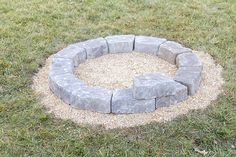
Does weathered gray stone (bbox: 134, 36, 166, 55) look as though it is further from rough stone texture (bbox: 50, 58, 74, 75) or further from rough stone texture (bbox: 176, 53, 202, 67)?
rough stone texture (bbox: 50, 58, 74, 75)

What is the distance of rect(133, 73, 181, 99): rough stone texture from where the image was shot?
3941 mm

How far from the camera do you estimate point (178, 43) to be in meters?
5.46

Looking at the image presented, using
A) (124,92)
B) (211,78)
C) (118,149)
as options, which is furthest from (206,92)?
(118,149)

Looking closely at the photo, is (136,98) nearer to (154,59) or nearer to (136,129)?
(136,129)

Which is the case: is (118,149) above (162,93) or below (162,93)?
below

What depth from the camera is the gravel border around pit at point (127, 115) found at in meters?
3.99

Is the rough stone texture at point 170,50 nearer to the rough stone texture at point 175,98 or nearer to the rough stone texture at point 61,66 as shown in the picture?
the rough stone texture at point 175,98

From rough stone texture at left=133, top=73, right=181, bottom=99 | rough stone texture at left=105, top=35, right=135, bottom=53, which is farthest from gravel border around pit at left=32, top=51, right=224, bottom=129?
rough stone texture at left=105, top=35, right=135, bottom=53

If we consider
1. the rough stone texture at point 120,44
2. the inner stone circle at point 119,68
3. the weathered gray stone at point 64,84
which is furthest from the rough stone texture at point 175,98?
the rough stone texture at point 120,44

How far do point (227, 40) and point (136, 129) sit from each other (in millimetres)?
2329

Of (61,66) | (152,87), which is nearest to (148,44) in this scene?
(61,66)

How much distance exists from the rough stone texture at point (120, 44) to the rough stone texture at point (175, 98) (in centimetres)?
127

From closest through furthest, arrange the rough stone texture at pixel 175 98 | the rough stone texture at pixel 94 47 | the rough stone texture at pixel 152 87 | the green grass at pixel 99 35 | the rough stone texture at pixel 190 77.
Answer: the green grass at pixel 99 35, the rough stone texture at pixel 152 87, the rough stone texture at pixel 175 98, the rough stone texture at pixel 190 77, the rough stone texture at pixel 94 47

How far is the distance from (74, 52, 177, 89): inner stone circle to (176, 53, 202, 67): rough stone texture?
0.14 meters
